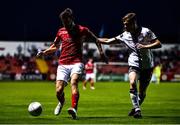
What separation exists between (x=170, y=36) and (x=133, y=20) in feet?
212

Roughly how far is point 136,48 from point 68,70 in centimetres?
189

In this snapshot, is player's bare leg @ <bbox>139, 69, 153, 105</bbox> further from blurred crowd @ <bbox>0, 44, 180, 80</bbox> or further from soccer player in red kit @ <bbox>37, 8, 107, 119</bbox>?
blurred crowd @ <bbox>0, 44, 180, 80</bbox>

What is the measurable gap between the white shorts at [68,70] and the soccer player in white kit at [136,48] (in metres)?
1.15

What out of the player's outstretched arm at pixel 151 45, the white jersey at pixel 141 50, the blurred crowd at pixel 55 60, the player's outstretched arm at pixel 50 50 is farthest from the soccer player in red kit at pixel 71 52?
the blurred crowd at pixel 55 60

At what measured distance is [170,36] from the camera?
77.4 metres

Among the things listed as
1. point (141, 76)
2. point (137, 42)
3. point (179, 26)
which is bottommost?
point (141, 76)

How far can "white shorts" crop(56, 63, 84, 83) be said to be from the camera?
44.9 ft

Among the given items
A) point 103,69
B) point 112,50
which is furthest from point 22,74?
point 112,50

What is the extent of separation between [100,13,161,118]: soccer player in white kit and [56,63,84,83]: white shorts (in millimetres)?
1152

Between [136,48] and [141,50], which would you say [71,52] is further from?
[141,50]

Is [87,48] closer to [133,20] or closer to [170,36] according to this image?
[170,36]

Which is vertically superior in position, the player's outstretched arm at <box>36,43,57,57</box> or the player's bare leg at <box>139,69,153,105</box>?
the player's outstretched arm at <box>36,43,57,57</box>

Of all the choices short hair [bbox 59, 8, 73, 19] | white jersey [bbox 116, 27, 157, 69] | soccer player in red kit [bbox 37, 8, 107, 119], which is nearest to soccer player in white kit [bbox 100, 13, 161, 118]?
white jersey [bbox 116, 27, 157, 69]

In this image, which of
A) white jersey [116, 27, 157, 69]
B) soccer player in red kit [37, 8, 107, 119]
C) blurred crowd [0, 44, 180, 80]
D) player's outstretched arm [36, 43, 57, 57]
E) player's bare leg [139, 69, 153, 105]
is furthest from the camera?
blurred crowd [0, 44, 180, 80]
